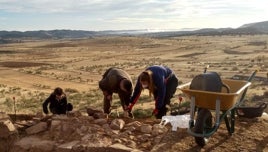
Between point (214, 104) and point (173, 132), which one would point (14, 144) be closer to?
point (173, 132)

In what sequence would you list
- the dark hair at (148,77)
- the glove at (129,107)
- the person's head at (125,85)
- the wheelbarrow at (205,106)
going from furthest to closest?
1. the glove at (129,107)
2. the person's head at (125,85)
3. the dark hair at (148,77)
4. the wheelbarrow at (205,106)

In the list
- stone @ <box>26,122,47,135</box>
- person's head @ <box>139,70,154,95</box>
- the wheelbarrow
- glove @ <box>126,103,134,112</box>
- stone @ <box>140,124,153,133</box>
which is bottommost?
stone @ <box>26,122,47,135</box>

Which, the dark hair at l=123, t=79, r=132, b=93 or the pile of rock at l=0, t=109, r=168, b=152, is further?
the dark hair at l=123, t=79, r=132, b=93

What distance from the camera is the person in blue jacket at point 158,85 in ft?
22.9

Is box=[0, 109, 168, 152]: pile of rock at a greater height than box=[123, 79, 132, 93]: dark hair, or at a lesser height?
lesser

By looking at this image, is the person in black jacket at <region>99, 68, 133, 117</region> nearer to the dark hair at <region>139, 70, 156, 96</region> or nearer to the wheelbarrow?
the dark hair at <region>139, 70, 156, 96</region>

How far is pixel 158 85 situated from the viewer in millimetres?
7133

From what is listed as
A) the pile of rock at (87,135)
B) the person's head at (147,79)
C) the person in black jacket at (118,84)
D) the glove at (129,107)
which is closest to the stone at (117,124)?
the pile of rock at (87,135)

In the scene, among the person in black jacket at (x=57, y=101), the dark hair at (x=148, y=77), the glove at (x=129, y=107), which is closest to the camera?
the dark hair at (x=148, y=77)

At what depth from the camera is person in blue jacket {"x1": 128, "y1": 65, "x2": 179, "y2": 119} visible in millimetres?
6984

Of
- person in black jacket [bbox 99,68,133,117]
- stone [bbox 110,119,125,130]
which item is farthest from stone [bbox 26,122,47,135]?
person in black jacket [bbox 99,68,133,117]

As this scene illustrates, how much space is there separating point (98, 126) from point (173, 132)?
4.06 ft

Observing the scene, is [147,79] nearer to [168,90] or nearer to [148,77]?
[148,77]

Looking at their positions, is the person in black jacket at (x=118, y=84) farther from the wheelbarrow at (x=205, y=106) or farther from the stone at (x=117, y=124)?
the wheelbarrow at (x=205, y=106)
